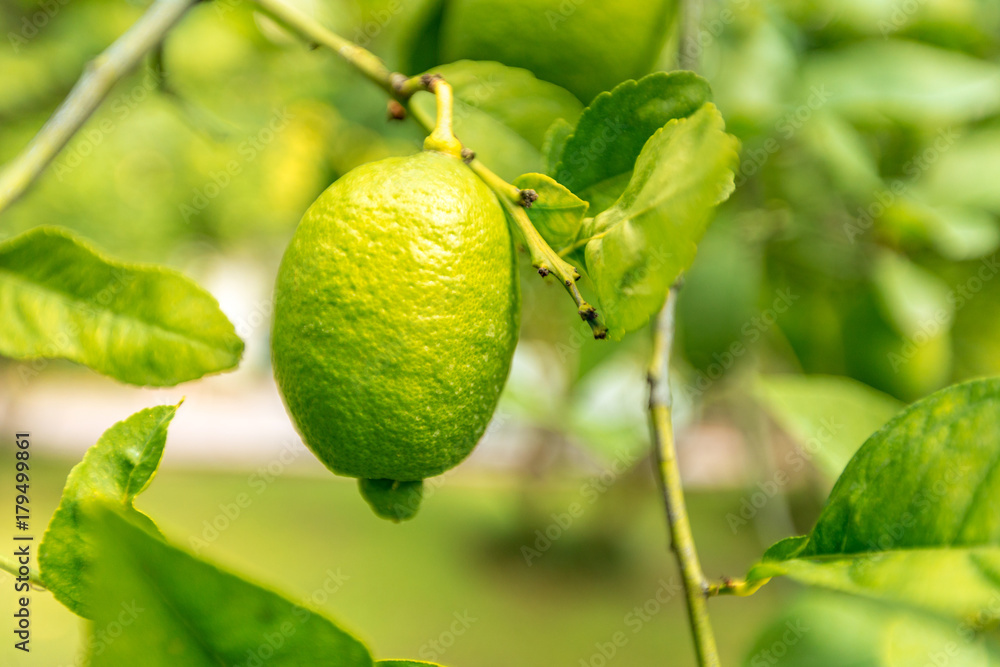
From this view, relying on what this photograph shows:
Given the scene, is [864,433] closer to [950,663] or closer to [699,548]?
[950,663]

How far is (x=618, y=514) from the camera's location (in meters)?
2.74

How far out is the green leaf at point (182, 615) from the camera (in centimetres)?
23

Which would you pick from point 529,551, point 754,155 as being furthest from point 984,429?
point 529,551

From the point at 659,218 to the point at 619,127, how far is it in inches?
4.0

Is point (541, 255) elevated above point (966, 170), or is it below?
above

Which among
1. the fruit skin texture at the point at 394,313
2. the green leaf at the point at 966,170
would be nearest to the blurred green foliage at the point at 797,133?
the green leaf at the point at 966,170

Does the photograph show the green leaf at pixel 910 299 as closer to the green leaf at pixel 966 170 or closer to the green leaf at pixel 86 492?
the green leaf at pixel 966 170

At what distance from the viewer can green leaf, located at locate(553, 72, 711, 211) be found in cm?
34

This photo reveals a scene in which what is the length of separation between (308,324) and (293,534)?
131 inches
